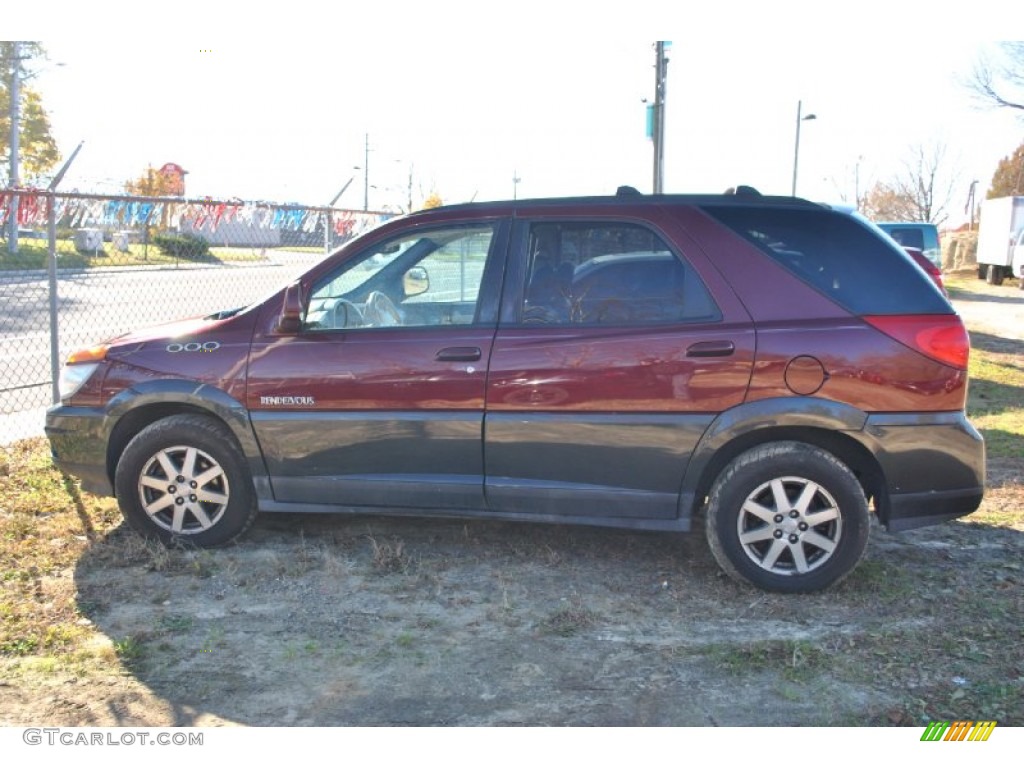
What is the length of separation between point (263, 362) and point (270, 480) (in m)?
0.61

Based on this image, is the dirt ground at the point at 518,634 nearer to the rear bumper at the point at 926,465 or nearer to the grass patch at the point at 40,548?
the grass patch at the point at 40,548

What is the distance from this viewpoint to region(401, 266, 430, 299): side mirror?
4652 mm

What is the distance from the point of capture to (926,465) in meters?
4.05

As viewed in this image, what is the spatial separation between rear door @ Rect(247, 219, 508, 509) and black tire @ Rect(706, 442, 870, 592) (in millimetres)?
1205

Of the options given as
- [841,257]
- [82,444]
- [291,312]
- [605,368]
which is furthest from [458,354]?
[82,444]

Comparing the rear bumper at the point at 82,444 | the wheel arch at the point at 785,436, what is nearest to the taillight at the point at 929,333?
the wheel arch at the point at 785,436

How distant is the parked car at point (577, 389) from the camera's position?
4.05 meters

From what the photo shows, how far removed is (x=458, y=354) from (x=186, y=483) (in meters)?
1.62

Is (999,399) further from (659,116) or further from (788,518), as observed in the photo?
(659,116)

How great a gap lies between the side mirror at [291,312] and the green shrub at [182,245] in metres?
11.5

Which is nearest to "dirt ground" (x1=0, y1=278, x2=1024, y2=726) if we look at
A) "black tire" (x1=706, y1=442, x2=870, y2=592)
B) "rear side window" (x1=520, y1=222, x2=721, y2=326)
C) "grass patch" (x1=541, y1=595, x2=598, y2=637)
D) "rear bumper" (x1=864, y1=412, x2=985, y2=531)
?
"grass patch" (x1=541, y1=595, x2=598, y2=637)

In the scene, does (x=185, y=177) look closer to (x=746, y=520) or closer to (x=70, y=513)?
(x=70, y=513)

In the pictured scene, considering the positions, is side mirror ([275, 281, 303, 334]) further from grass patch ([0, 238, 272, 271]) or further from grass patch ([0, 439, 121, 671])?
grass patch ([0, 238, 272, 271])

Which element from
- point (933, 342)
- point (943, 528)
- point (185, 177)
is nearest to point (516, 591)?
point (933, 342)
